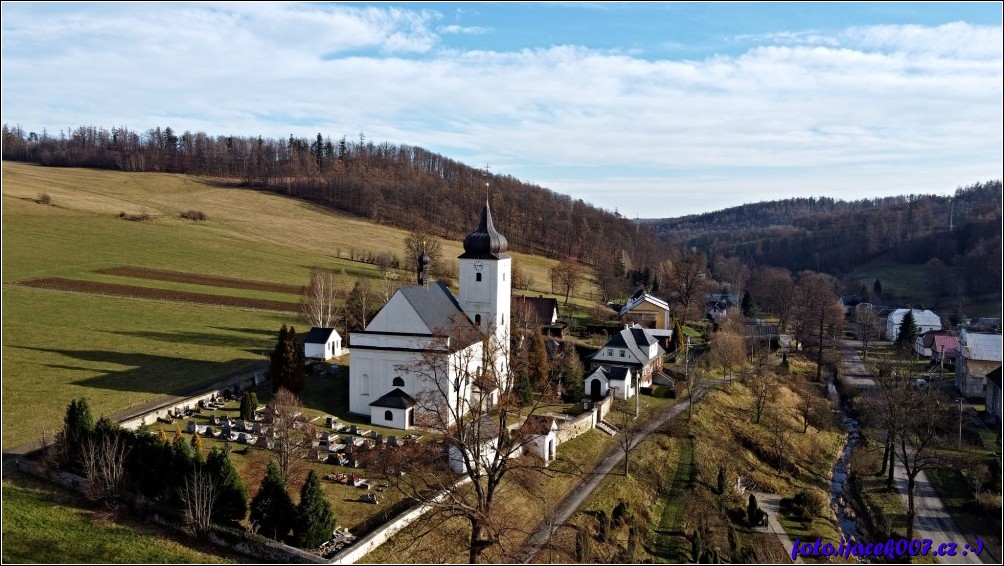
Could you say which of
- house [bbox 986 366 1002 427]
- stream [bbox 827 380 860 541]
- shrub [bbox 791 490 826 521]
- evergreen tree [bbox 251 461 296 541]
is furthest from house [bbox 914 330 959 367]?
evergreen tree [bbox 251 461 296 541]

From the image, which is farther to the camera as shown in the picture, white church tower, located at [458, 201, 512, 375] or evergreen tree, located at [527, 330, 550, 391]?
evergreen tree, located at [527, 330, 550, 391]

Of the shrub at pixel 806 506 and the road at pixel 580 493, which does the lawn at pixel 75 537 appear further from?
the shrub at pixel 806 506

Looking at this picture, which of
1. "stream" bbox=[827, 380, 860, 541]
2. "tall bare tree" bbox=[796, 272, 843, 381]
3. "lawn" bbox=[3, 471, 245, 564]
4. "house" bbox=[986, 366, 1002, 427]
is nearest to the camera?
"lawn" bbox=[3, 471, 245, 564]

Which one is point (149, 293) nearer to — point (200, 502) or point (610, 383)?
point (610, 383)

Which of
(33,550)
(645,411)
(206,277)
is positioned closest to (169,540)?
(33,550)

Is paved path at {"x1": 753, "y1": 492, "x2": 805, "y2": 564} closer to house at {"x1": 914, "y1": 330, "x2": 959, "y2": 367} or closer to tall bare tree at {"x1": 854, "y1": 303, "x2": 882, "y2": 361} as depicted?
house at {"x1": 914, "y1": 330, "x2": 959, "y2": 367}

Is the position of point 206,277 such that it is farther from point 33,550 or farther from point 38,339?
point 33,550
